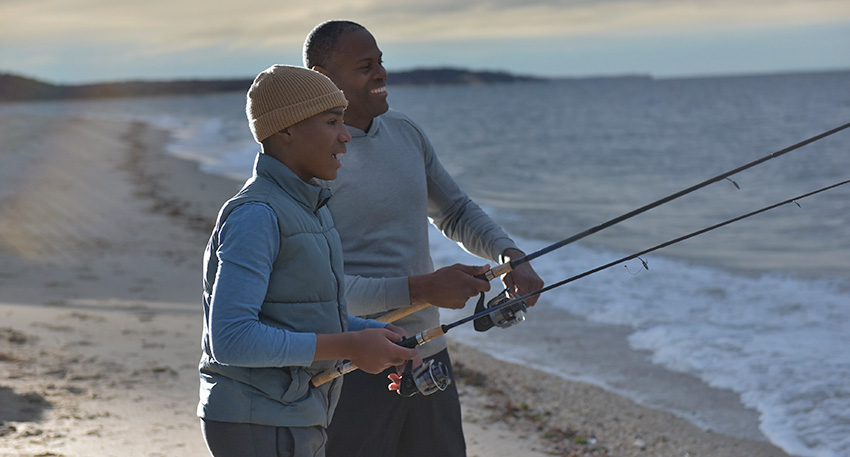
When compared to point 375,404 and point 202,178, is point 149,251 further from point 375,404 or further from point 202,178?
point 202,178

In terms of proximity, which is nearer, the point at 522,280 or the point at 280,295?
the point at 280,295

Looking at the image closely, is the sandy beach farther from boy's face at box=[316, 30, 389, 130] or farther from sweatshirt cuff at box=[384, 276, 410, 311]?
boy's face at box=[316, 30, 389, 130]

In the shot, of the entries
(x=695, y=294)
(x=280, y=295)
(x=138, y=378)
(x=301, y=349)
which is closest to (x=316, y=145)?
(x=280, y=295)

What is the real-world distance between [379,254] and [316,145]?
0.75 meters

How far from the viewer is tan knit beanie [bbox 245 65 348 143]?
68.2 inches

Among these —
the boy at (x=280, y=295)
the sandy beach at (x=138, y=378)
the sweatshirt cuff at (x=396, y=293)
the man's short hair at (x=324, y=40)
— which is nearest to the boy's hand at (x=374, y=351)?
the boy at (x=280, y=295)

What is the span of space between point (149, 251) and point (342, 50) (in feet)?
23.2

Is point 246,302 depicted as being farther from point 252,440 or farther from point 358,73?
point 358,73

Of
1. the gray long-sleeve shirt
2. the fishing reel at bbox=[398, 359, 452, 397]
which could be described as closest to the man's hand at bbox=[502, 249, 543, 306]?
the gray long-sleeve shirt

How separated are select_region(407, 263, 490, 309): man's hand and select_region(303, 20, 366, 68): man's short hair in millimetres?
661

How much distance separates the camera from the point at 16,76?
4306 inches

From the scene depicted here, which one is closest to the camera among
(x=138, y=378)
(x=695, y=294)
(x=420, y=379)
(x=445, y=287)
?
(x=420, y=379)

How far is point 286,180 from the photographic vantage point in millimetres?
1736

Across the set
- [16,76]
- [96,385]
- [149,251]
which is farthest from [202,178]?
[16,76]
